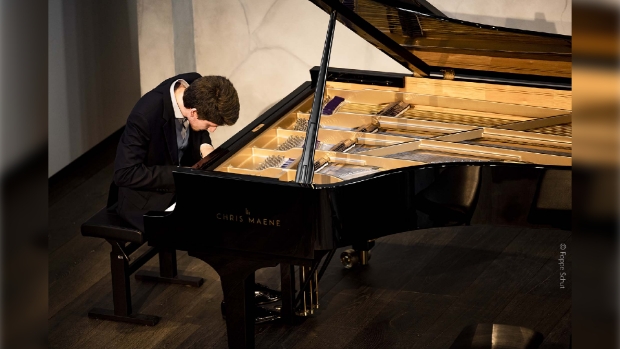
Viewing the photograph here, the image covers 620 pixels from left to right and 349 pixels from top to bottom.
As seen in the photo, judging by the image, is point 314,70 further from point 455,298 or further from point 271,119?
point 455,298

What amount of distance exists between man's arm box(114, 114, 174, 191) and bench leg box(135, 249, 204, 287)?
699 mm

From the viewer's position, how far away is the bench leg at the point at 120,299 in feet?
11.5

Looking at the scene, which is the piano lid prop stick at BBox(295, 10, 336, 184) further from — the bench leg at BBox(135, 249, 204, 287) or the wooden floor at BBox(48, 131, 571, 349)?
the bench leg at BBox(135, 249, 204, 287)

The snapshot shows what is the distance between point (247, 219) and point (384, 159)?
709mm

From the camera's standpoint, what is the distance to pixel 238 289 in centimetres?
293

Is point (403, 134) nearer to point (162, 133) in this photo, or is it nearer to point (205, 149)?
point (205, 149)

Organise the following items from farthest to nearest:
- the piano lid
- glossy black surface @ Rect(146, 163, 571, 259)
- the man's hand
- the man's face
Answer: the man's hand, the man's face, the piano lid, glossy black surface @ Rect(146, 163, 571, 259)

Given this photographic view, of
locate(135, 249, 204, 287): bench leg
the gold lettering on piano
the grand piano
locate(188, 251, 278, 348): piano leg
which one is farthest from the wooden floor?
the gold lettering on piano

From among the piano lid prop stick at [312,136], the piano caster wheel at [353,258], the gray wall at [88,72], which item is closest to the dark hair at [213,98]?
the piano lid prop stick at [312,136]

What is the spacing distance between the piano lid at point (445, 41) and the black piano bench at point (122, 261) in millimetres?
1313

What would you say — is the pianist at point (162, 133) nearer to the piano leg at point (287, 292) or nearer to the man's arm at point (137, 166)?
the man's arm at point (137, 166)

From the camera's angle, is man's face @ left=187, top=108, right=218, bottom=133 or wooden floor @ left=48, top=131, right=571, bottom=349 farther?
wooden floor @ left=48, top=131, right=571, bottom=349

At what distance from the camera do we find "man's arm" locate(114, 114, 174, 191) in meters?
3.34

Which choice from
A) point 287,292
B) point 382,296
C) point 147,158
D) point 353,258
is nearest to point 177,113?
point 147,158
